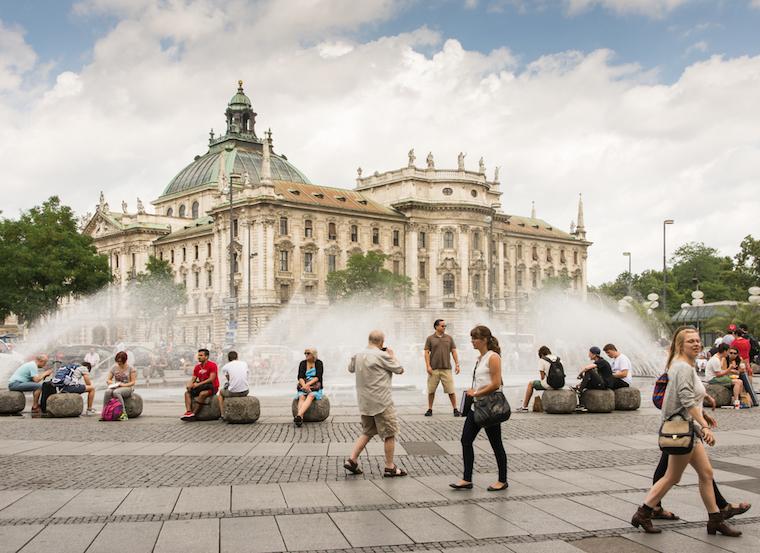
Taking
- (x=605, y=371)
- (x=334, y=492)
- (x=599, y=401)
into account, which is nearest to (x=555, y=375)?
(x=599, y=401)

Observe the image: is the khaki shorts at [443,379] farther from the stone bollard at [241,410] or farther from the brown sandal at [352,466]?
the brown sandal at [352,466]

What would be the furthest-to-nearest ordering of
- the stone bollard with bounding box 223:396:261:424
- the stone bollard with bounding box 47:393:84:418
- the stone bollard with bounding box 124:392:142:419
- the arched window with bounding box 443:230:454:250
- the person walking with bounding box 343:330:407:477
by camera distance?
the arched window with bounding box 443:230:454:250 → the stone bollard with bounding box 47:393:84:418 → the stone bollard with bounding box 124:392:142:419 → the stone bollard with bounding box 223:396:261:424 → the person walking with bounding box 343:330:407:477

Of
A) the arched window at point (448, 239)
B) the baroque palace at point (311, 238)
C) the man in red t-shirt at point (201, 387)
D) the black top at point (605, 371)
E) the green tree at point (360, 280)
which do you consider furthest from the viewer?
the arched window at point (448, 239)

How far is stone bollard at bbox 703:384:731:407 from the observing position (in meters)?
20.8

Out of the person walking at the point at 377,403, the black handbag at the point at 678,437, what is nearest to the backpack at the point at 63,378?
the person walking at the point at 377,403

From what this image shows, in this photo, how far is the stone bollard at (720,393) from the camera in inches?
819

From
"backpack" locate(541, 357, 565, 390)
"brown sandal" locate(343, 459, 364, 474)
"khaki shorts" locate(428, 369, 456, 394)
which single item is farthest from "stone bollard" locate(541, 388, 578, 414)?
"brown sandal" locate(343, 459, 364, 474)

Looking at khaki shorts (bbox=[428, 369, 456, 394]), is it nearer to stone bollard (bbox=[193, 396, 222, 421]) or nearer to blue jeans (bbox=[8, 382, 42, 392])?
stone bollard (bbox=[193, 396, 222, 421])

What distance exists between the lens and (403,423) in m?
17.1

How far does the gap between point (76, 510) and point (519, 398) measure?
16693 millimetres

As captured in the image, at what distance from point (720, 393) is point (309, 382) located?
1038 centimetres

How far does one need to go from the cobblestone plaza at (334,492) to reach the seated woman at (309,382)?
626 mm

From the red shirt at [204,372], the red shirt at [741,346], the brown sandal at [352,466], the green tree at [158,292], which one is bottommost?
the brown sandal at [352,466]

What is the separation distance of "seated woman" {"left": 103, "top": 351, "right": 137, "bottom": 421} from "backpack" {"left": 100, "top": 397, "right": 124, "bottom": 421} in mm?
86
